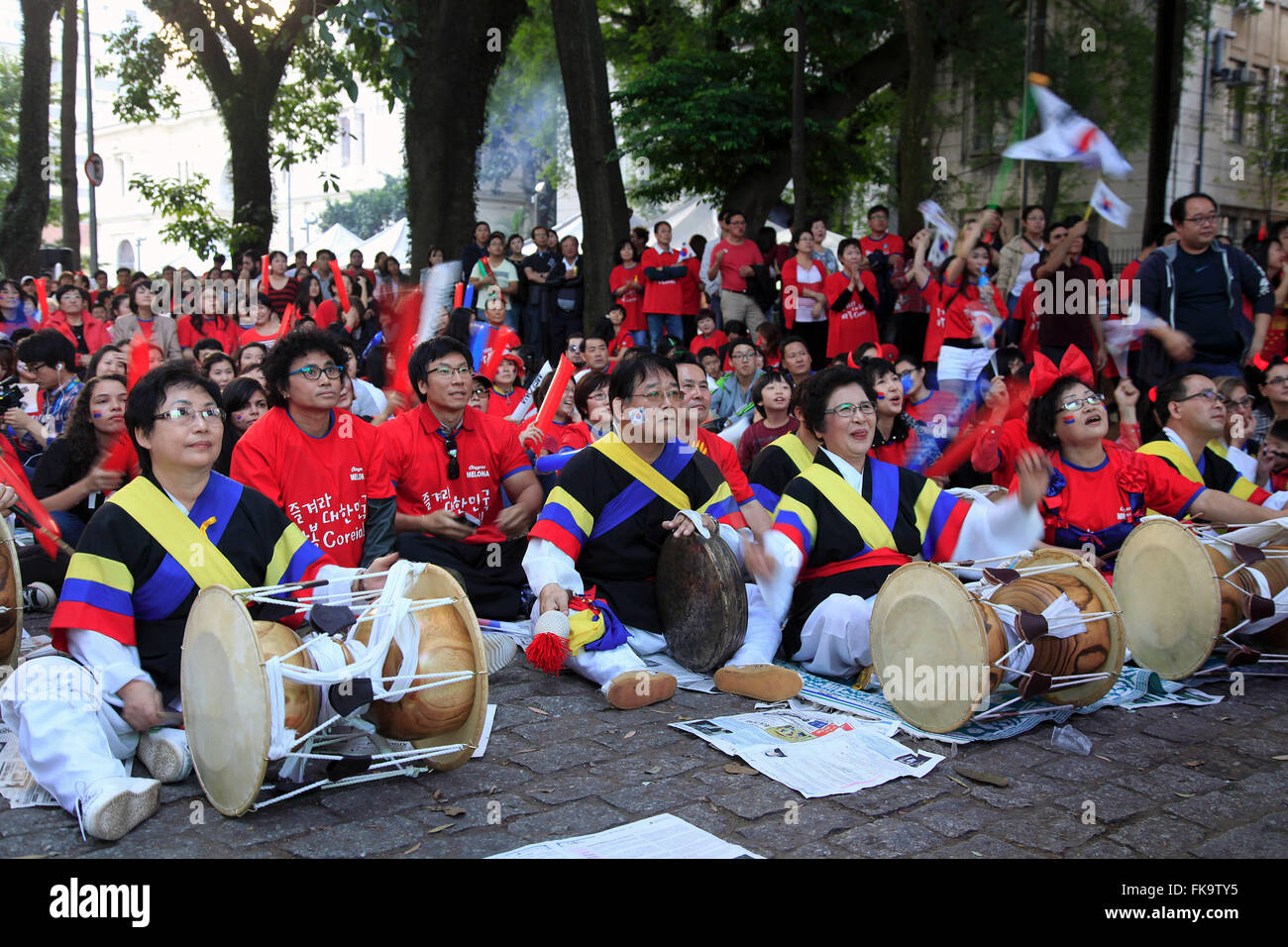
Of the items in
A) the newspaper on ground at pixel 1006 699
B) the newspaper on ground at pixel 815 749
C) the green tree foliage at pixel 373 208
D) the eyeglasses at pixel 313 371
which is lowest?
the newspaper on ground at pixel 815 749

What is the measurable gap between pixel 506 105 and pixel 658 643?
2753cm

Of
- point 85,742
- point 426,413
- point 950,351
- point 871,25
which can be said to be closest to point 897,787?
point 85,742

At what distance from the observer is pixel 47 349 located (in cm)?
774

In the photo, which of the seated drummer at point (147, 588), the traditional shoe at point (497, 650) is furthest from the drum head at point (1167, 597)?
the seated drummer at point (147, 588)

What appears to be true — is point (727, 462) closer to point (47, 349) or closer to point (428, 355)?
point (428, 355)

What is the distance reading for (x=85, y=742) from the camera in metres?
3.30

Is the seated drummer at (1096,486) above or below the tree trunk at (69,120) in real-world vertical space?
below

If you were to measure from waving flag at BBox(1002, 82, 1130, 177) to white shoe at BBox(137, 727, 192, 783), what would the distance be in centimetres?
457

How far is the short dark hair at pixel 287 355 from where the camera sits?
4.80m

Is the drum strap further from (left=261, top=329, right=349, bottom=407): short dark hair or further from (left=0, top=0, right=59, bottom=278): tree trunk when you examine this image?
(left=0, top=0, right=59, bottom=278): tree trunk

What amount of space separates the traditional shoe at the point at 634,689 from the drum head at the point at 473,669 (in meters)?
0.84

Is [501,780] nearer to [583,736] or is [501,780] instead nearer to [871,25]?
[583,736]

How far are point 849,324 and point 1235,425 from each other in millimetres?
4500

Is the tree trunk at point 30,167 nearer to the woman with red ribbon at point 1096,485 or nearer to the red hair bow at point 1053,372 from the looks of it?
the red hair bow at point 1053,372
